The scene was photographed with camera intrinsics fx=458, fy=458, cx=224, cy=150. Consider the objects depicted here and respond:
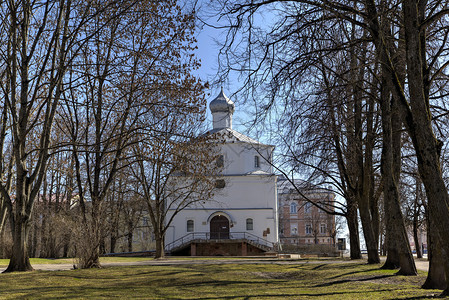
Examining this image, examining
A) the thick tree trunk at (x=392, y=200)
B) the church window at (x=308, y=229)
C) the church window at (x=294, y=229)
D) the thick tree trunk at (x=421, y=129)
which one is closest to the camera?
the thick tree trunk at (x=421, y=129)

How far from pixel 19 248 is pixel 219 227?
33.4 meters

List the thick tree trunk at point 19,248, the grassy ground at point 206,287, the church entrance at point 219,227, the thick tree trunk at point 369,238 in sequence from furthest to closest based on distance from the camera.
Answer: the church entrance at point 219,227 → the thick tree trunk at point 369,238 → the thick tree trunk at point 19,248 → the grassy ground at point 206,287

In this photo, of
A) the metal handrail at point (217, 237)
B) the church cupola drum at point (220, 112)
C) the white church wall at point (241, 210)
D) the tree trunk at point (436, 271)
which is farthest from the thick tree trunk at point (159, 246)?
the tree trunk at point (436, 271)

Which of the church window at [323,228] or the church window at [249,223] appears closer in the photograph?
the church window at [249,223]

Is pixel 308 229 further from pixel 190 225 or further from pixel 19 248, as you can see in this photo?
pixel 19 248

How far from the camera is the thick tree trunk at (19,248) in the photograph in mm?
15383

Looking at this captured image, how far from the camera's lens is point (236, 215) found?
157 ft

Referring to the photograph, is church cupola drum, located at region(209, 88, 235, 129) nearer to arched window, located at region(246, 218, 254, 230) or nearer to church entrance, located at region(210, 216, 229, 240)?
church entrance, located at region(210, 216, 229, 240)

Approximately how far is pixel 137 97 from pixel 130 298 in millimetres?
10431

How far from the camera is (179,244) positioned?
152 ft

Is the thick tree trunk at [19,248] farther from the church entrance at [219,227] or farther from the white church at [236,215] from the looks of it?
the church entrance at [219,227]

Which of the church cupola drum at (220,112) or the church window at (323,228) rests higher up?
the church cupola drum at (220,112)

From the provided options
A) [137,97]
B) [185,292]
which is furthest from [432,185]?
[137,97]

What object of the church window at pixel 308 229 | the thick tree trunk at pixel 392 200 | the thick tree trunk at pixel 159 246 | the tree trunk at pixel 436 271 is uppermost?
the thick tree trunk at pixel 392 200
